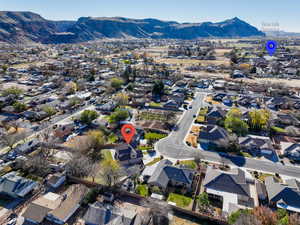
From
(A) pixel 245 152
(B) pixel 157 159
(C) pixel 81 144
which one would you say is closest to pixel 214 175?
(B) pixel 157 159

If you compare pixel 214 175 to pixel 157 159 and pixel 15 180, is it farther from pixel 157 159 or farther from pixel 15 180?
pixel 15 180

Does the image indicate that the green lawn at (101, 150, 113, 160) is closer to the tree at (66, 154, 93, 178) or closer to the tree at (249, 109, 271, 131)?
the tree at (66, 154, 93, 178)

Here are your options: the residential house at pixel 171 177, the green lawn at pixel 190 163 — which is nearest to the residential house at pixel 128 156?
the residential house at pixel 171 177

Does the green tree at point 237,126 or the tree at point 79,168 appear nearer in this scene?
the tree at point 79,168

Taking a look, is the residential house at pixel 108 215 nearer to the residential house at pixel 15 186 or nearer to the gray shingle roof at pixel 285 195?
the residential house at pixel 15 186

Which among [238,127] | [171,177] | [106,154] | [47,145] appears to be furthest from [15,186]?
[238,127]

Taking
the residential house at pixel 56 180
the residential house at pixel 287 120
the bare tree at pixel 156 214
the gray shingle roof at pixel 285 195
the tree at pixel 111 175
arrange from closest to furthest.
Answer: the bare tree at pixel 156 214 < the gray shingle roof at pixel 285 195 < the tree at pixel 111 175 < the residential house at pixel 56 180 < the residential house at pixel 287 120

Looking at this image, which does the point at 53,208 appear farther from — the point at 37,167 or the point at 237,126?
the point at 237,126
